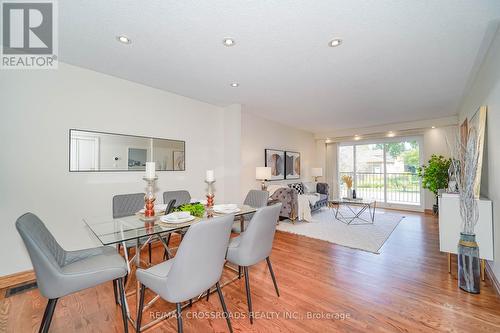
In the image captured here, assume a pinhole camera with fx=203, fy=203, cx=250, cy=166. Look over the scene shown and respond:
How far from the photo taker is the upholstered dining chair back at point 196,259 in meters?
1.22

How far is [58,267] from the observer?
4.22 feet

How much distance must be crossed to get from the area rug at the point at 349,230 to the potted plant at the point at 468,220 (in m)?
1.00

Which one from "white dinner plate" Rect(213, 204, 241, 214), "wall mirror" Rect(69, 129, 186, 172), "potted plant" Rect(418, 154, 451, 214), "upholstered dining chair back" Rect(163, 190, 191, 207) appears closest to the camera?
"white dinner plate" Rect(213, 204, 241, 214)

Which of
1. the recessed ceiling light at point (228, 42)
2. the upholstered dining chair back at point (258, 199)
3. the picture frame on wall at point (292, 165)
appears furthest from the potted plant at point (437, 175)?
the recessed ceiling light at point (228, 42)

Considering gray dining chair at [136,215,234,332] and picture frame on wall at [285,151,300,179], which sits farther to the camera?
picture frame on wall at [285,151,300,179]

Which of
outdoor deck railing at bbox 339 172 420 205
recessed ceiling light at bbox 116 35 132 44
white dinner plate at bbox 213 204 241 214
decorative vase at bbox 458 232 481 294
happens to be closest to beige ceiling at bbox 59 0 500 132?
recessed ceiling light at bbox 116 35 132 44

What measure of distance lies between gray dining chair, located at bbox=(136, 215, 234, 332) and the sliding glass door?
21.8ft

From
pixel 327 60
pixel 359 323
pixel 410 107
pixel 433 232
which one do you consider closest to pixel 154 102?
pixel 327 60

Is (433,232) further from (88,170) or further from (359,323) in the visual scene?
(88,170)

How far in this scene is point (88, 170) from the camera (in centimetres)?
267

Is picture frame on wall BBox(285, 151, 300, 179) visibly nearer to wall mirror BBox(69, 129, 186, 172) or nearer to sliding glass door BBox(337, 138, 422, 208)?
sliding glass door BBox(337, 138, 422, 208)

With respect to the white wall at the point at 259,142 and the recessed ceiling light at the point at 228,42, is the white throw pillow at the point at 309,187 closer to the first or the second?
the white wall at the point at 259,142

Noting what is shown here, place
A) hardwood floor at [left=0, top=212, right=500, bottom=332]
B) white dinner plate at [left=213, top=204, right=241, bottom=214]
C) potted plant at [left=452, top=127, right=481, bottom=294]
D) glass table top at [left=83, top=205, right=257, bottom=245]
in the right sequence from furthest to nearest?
white dinner plate at [left=213, top=204, right=241, bottom=214] → potted plant at [left=452, top=127, right=481, bottom=294] → hardwood floor at [left=0, top=212, right=500, bottom=332] → glass table top at [left=83, top=205, right=257, bottom=245]

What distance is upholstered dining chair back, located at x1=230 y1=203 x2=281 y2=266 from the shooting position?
5.51 feet
